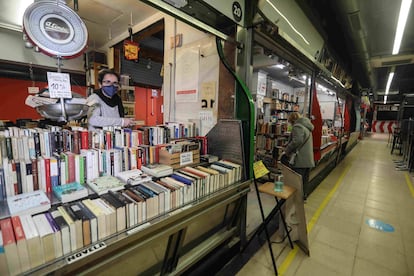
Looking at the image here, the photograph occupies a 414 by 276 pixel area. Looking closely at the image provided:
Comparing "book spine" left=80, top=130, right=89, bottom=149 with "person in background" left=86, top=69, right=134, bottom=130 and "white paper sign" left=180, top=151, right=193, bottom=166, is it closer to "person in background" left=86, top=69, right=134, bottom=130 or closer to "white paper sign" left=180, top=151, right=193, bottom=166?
"person in background" left=86, top=69, right=134, bottom=130

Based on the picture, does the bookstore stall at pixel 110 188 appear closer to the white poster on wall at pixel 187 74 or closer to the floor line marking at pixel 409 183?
the white poster on wall at pixel 187 74

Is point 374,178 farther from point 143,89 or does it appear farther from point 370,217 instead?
point 143,89

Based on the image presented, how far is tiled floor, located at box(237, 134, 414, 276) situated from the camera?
7.13ft

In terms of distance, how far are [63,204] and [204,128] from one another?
5.67ft

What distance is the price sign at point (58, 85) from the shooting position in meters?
1.33

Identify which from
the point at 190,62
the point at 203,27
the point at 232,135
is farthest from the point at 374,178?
the point at 203,27

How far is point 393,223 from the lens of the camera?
10.2 feet

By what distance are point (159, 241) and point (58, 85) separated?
137 centimetres

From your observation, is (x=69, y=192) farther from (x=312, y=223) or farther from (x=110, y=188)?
(x=312, y=223)

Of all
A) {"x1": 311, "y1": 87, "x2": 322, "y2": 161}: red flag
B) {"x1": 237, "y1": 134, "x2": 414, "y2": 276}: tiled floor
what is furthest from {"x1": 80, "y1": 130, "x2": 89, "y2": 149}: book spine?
{"x1": 311, "y1": 87, "x2": 322, "y2": 161}: red flag

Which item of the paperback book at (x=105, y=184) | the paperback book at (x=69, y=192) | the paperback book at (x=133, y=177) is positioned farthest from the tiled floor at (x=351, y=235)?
the paperback book at (x=69, y=192)

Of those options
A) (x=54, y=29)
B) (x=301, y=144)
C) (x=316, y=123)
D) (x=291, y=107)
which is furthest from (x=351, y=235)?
(x=291, y=107)

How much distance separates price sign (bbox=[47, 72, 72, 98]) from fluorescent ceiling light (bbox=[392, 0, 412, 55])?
5109 millimetres

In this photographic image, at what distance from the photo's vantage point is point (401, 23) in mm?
4227
